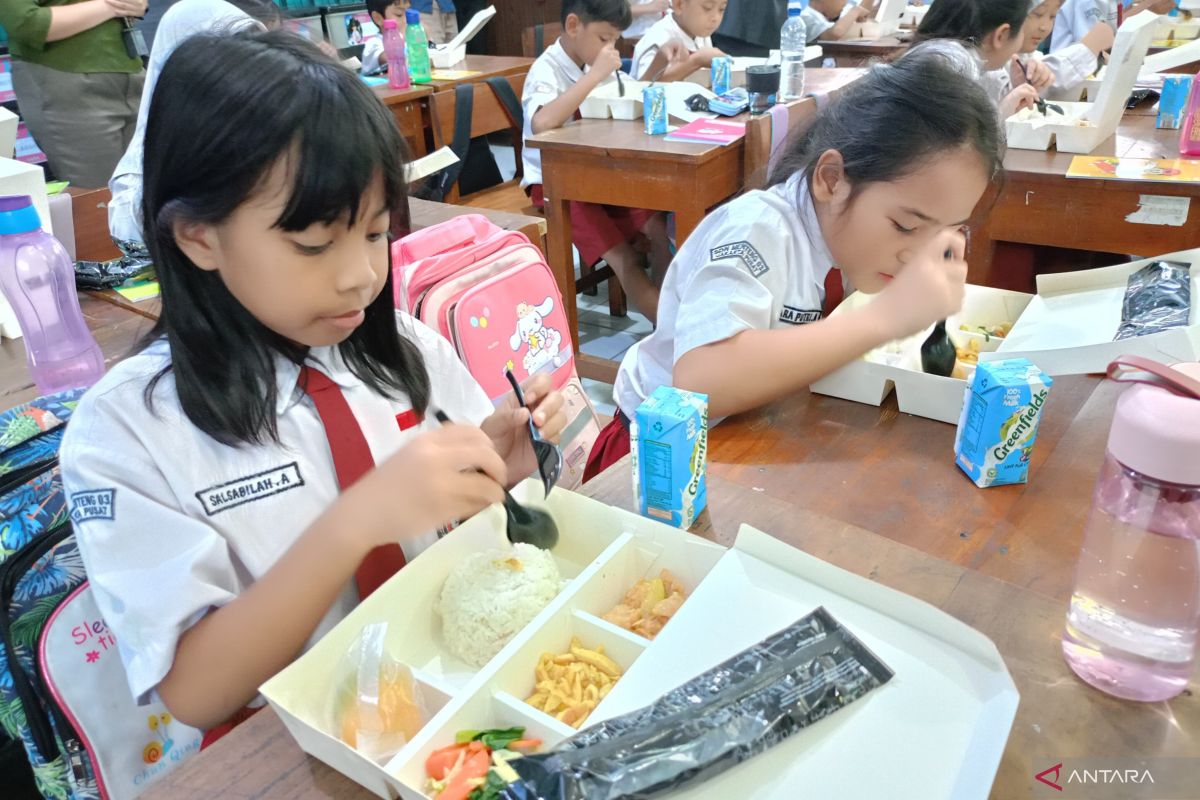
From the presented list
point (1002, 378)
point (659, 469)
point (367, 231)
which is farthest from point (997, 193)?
point (367, 231)

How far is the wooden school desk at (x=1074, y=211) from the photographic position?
71.1 inches

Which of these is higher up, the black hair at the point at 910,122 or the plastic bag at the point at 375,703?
the black hair at the point at 910,122

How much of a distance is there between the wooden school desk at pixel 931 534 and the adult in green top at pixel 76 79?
8.36 feet

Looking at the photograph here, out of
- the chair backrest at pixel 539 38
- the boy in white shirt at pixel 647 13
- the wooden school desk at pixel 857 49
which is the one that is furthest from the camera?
the chair backrest at pixel 539 38

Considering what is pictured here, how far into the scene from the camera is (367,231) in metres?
0.79

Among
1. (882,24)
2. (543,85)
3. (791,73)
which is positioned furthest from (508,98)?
(882,24)

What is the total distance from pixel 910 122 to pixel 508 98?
272cm

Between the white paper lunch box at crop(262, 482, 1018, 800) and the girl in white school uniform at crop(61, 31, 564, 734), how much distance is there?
92mm

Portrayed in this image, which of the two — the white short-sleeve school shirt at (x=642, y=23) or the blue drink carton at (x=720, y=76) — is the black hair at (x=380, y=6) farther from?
the blue drink carton at (x=720, y=76)

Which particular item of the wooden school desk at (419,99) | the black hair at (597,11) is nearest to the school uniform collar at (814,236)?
the wooden school desk at (419,99)

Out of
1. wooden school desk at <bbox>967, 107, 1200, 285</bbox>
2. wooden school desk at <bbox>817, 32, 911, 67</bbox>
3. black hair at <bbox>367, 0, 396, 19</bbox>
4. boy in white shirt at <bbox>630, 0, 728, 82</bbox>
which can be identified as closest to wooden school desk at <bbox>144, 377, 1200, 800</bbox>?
wooden school desk at <bbox>967, 107, 1200, 285</bbox>

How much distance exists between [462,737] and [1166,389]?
1.94ft

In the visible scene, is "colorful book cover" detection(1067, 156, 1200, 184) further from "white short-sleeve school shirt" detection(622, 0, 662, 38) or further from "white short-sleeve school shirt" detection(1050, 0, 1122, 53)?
"white short-sleeve school shirt" detection(622, 0, 662, 38)

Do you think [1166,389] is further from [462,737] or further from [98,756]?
[98,756]
